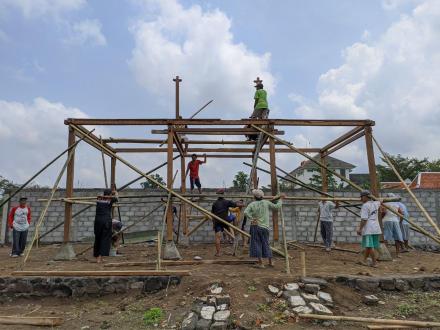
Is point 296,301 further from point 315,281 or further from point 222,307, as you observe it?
point 222,307

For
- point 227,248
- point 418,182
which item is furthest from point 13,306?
point 418,182

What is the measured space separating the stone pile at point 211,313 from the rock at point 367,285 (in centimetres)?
214

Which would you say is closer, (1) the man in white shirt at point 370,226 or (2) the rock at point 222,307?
(2) the rock at point 222,307

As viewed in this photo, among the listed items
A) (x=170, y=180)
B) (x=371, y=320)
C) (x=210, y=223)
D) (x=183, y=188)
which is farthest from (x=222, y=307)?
(x=210, y=223)

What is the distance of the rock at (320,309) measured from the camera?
16.5 feet

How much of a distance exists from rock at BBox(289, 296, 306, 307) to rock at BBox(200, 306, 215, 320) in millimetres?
1098

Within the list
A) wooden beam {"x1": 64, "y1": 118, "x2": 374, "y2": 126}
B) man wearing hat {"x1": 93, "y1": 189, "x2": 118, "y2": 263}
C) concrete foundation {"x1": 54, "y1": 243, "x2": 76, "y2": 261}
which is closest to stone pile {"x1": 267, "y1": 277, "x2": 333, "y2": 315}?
man wearing hat {"x1": 93, "y1": 189, "x2": 118, "y2": 263}

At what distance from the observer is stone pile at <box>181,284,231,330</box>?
15.5 ft

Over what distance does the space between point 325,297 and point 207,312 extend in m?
1.75

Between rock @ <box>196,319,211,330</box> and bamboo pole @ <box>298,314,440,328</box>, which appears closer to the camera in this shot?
bamboo pole @ <box>298,314,440,328</box>

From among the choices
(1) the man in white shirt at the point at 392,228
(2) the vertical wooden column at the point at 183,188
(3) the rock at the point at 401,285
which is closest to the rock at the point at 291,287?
(3) the rock at the point at 401,285

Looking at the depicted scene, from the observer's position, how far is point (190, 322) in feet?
15.8

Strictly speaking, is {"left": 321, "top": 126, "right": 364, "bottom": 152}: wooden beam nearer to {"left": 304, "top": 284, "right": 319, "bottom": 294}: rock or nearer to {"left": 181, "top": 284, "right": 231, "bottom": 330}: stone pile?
{"left": 304, "top": 284, "right": 319, "bottom": 294}: rock

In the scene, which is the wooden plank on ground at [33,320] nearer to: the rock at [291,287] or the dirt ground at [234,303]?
the dirt ground at [234,303]
